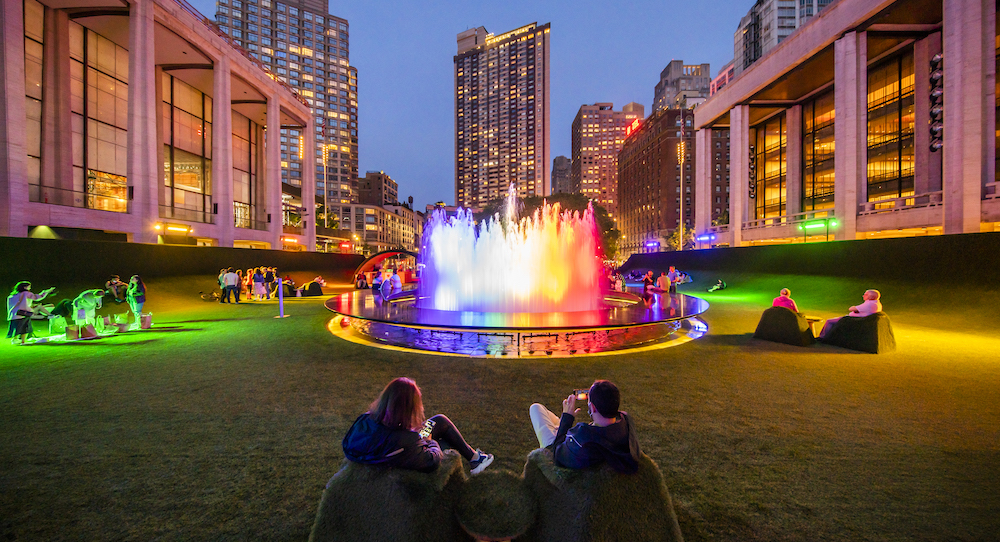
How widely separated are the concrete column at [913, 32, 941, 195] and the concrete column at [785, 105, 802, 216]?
12518 mm

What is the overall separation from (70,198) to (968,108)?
5250 cm

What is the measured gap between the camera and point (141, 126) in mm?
25562

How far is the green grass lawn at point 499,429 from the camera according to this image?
11.3ft

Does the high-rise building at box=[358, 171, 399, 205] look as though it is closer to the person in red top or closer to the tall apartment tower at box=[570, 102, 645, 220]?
the tall apartment tower at box=[570, 102, 645, 220]

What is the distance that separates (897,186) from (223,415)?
50.0m

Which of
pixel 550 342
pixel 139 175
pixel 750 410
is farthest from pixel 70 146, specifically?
pixel 750 410

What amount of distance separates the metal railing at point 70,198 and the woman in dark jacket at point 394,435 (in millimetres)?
30401

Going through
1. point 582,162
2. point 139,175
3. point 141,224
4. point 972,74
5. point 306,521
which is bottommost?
point 306,521

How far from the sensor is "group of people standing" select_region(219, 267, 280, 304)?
21609 millimetres

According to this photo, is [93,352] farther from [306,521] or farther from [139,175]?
[139,175]

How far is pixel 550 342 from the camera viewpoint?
10.8m

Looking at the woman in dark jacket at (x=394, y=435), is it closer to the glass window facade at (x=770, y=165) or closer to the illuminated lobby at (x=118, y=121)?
the illuminated lobby at (x=118, y=121)

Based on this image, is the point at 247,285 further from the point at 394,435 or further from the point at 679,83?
the point at 679,83

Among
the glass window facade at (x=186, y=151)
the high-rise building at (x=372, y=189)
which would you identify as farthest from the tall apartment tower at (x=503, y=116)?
the glass window facade at (x=186, y=151)
